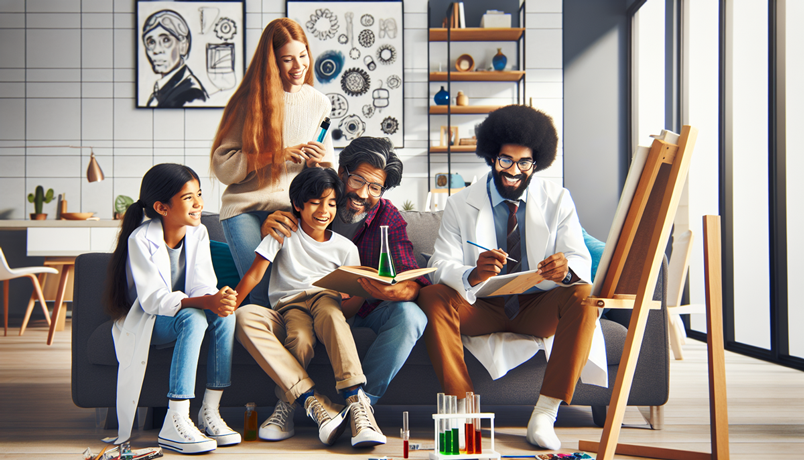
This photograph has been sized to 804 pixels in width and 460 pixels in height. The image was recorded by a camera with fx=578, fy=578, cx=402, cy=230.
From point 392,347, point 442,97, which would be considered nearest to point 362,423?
point 392,347

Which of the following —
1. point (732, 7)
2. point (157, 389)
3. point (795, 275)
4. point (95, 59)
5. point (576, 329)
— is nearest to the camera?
point (576, 329)

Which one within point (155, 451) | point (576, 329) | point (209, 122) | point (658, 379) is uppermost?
point (209, 122)

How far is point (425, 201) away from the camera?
17.4ft

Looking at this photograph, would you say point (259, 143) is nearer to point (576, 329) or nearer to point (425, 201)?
point (576, 329)

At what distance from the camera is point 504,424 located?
6.39 ft

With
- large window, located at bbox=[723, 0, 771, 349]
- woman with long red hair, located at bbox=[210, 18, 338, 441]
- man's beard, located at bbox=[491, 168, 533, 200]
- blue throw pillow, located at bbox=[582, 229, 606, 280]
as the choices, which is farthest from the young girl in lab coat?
large window, located at bbox=[723, 0, 771, 349]

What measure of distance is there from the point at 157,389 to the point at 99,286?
1.24ft

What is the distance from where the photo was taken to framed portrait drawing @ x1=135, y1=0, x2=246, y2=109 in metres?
5.13

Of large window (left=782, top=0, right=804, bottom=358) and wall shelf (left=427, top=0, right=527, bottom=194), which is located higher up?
wall shelf (left=427, top=0, right=527, bottom=194)

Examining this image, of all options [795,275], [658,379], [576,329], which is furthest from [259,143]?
[795,275]

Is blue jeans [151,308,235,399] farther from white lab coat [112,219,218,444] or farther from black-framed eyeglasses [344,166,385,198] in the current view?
black-framed eyeglasses [344,166,385,198]

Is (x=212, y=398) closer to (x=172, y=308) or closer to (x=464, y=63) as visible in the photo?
(x=172, y=308)

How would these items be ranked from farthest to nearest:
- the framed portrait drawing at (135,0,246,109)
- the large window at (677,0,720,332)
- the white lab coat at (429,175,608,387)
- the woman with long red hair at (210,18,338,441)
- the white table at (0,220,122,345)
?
the framed portrait drawing at (135,0,246,109)
the white table at (0,220,122,345)
the large window at (677,0,720,332)
the woman with long red hair at (210,18,338,441)
the white lab coat at (429,175,608,387)

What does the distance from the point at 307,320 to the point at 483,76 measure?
3.79 metres
